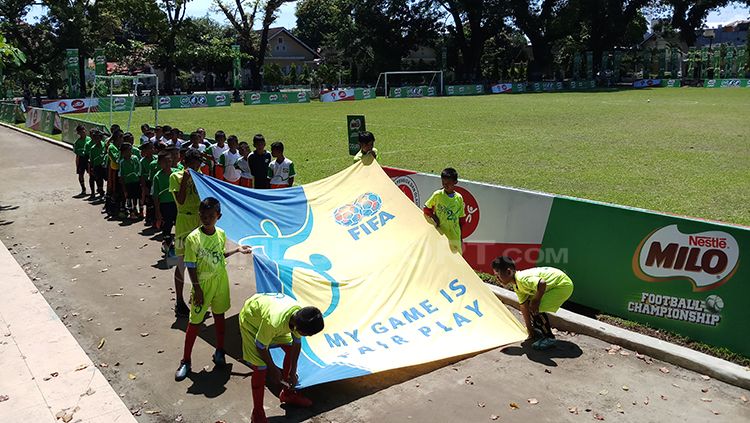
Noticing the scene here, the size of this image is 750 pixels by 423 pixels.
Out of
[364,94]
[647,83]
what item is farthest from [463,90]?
[647,83]

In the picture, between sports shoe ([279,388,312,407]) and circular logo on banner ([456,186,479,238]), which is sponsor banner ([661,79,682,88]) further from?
sports shoe ([279,388,312,407])

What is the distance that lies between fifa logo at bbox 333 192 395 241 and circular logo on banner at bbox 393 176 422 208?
2.03 m

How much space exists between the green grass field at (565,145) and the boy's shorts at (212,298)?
32.6 feet

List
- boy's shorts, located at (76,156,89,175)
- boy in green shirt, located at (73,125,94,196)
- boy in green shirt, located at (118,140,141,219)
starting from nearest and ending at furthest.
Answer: boy in green shirt, located at (118,140,141,219) < boy in green shirt, located at (73,125,94,196) < boy's shorts, located at (76,156,89,175)

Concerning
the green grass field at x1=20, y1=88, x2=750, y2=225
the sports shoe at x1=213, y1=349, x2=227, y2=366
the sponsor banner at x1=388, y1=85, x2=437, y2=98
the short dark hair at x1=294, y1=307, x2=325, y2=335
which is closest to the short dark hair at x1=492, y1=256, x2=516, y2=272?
the short dark hair at x1=294, y1=307, x2=325, y2=335

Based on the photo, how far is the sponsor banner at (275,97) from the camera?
2181 inches

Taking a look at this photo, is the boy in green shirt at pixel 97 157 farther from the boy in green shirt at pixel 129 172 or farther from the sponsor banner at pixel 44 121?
the sponsor banner at pixel 44 121

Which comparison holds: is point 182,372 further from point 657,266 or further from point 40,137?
point 40,137

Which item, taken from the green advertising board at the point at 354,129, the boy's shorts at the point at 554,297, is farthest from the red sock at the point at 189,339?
the green advertising board at the point at 354,129

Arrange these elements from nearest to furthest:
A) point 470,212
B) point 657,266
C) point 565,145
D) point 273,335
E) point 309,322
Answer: point 309,322, point 273,335, point 657,266, point 470,212, point 565,145

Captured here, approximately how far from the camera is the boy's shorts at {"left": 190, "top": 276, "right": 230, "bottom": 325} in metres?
6.43

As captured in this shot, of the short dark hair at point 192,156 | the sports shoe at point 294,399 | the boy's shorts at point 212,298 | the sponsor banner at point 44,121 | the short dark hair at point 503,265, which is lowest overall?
the sports shoe at point 294,399

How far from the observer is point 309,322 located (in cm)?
507

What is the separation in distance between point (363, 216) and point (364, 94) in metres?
52.5
